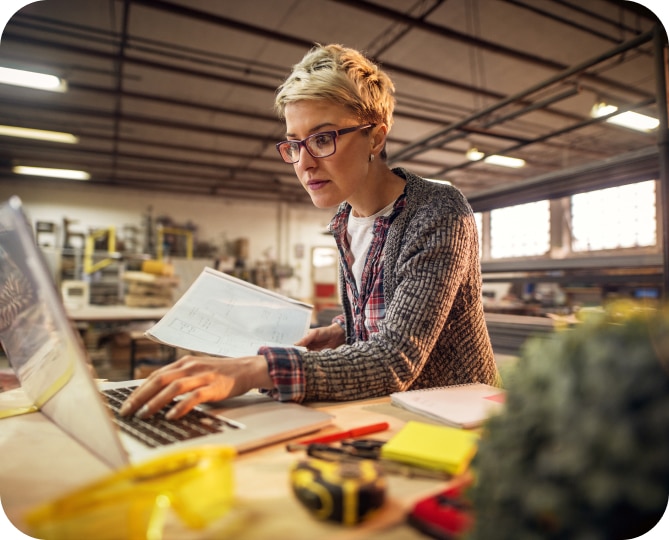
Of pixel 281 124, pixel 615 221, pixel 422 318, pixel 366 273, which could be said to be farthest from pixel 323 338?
pixel 615 221

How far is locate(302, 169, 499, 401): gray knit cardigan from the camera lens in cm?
78

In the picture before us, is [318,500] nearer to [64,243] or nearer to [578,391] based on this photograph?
[578,391]

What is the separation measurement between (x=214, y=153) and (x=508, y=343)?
24.9 ft

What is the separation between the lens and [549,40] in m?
4.74

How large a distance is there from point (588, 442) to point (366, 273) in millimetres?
922

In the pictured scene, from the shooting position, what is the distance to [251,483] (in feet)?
1.46

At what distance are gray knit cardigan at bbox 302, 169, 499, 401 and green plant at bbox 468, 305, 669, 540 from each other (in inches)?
19.0

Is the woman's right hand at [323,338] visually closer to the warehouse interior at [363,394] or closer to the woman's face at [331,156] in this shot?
the warehouse interior at [363,394]

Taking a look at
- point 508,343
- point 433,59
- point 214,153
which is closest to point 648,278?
point 508,343

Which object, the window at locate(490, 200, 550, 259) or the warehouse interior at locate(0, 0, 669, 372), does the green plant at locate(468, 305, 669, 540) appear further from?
the window at locate(490, 200, 550, 259)

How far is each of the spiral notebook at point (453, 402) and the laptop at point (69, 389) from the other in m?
0.16

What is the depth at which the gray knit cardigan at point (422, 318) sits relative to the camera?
780 mm

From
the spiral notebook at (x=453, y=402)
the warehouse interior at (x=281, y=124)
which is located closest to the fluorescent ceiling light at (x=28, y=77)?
the warehouse interior at (x=281, y=124)

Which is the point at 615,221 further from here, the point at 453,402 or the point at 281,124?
the point at 453,402
